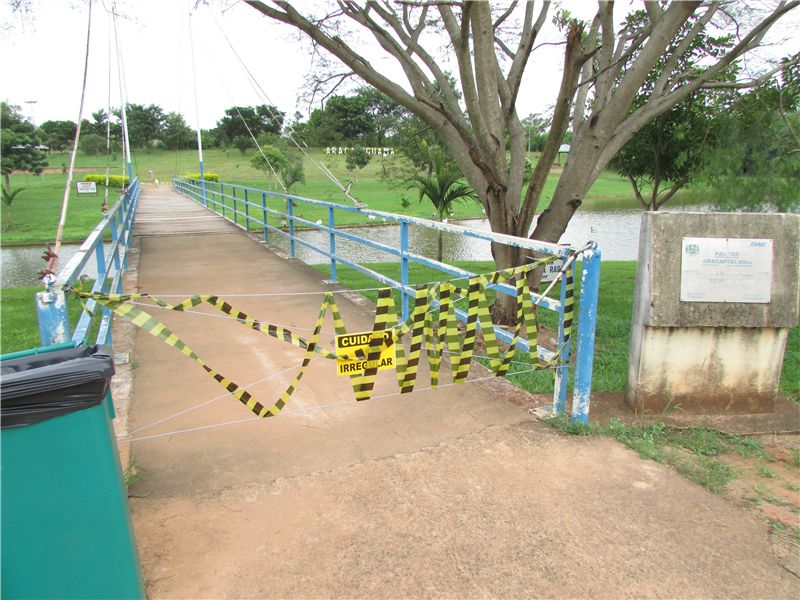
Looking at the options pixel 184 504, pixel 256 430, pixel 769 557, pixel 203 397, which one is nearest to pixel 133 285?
pixel 203 397

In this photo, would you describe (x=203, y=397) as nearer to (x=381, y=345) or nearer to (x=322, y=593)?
(x=381, y=345)

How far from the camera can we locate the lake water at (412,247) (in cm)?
1398

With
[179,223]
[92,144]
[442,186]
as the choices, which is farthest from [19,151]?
[442,186]

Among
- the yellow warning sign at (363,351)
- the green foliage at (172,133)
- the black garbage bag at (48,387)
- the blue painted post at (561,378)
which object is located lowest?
the blue painted post at (561,378)

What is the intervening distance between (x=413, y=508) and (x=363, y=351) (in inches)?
35.6

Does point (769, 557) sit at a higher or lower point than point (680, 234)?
lower

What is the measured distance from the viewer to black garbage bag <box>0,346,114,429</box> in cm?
166

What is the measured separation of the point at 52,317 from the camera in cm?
230

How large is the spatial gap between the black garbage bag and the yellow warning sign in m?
1.40

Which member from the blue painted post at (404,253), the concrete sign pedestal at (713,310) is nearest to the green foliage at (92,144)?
the blue painted post at (404,253)

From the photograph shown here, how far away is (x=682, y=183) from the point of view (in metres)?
10.2

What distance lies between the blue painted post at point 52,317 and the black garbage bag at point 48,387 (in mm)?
459

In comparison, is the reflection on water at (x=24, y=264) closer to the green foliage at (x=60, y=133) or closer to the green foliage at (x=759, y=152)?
the green foliage at (x=759, y=152)

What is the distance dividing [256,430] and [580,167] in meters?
4.27
